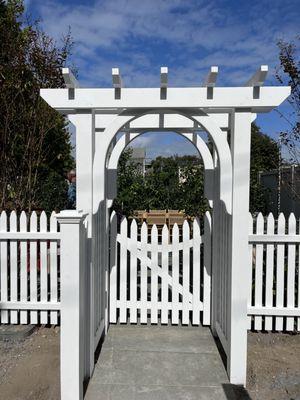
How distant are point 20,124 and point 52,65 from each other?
1252 mm

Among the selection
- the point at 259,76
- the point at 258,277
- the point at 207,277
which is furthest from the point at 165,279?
the point at 259,76

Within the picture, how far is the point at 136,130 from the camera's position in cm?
427

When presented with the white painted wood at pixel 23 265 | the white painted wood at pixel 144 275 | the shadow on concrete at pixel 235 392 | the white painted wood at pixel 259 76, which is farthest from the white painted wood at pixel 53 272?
the white painted wood at pixel 259 76

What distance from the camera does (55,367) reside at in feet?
10.9

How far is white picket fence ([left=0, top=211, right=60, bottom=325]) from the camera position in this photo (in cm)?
421

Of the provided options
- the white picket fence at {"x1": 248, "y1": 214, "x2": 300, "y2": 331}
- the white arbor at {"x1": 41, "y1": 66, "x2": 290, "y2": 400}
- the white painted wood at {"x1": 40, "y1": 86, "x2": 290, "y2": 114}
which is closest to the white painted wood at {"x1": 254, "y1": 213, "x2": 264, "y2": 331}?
the white picket fence at {"x1": 248, "y1": 214, "x2": 300, "y2": 331}

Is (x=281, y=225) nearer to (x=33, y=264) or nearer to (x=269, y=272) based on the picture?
(x=269, y=272)

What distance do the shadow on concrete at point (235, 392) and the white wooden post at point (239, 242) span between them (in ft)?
0.27

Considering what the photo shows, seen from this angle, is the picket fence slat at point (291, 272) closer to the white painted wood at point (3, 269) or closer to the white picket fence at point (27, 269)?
the white picket fence at point (27, 269)

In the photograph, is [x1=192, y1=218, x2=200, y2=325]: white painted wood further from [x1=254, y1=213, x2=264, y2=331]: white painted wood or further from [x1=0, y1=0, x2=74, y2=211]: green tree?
[x1=0, y1=0, x2=74, y2=211]: green tree

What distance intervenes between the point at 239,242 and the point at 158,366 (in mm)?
1385

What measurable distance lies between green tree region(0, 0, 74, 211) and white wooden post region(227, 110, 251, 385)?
423cm

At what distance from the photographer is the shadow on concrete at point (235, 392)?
9.35 feet

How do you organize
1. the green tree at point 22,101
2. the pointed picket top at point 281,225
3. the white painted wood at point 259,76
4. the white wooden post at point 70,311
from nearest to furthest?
the white wooden post at point 70,311 → the white painted wood at point 259,76 → the pointed picket top at point 281,225 → the green tree at point 22,101
